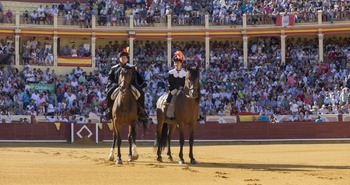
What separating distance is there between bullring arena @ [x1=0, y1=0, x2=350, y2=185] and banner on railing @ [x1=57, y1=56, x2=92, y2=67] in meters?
0.05

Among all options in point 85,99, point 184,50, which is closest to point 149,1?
point 184,50

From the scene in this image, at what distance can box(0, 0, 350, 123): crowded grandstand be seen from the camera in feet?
106

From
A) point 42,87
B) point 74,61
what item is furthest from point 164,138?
point 74,61

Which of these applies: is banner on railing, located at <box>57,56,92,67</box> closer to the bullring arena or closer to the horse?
the bullring arena

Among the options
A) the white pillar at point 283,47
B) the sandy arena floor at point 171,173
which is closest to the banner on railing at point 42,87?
the white pillar at point 283,47

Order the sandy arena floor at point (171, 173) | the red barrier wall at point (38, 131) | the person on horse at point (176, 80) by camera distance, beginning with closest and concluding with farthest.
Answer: the sandy arena floor at point (171, 173) → the person on horse at point (176, 80) → the red barrier wall at point (38, 131)

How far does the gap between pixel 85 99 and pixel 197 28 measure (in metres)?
9.30

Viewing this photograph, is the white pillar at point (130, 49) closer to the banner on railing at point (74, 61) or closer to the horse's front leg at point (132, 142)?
the banner on railing at point (74, 61)

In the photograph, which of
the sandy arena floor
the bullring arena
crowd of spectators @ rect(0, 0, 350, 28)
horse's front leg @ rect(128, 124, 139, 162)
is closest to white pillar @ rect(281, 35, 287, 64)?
the bullring arena

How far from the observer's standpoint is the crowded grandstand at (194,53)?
106ft

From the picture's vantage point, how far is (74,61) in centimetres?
3734

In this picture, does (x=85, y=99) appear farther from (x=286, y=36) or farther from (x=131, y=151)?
(x=131, y=151)

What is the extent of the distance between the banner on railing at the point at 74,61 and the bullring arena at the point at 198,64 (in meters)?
0.05

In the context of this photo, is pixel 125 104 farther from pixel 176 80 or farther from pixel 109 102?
pixel 176 80
